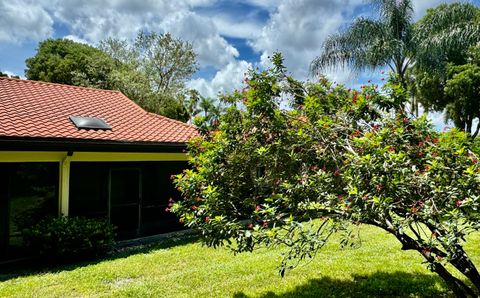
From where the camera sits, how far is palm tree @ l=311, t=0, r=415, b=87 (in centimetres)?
1881

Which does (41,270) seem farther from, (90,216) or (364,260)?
(364,260)

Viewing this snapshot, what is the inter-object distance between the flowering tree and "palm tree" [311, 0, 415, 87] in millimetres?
14496

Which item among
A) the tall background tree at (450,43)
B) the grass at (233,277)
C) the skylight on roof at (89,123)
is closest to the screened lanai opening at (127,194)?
the skylight on roof at (89,123)

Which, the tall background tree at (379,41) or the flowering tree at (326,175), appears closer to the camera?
the flowering tree at (326,175)

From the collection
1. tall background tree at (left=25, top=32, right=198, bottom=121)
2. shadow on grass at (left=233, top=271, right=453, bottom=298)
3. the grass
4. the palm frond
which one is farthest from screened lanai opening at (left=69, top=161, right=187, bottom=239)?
tall background tree at (left=25, top=32, right=198, bottom=121)

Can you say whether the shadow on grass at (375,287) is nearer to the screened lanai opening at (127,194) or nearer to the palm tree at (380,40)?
the screened lanai opening at (127,194)

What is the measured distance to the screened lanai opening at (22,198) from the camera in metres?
8.12

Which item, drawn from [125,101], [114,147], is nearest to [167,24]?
[125,101]

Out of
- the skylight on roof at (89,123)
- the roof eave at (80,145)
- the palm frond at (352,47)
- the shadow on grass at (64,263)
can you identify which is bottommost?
the shadow on grass at (64,263)

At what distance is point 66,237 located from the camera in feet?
25.9

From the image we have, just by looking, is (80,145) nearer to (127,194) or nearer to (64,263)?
(127,194)

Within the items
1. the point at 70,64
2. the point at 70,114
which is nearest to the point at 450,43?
the point at 70,114

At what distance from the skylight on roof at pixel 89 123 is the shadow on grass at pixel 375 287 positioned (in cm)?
662

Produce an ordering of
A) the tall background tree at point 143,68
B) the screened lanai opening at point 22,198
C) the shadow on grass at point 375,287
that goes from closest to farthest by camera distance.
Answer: the shadow on grass at point 375,287 < the screened lanai opening at point 22,198 < the tall background tree at point 143,68
